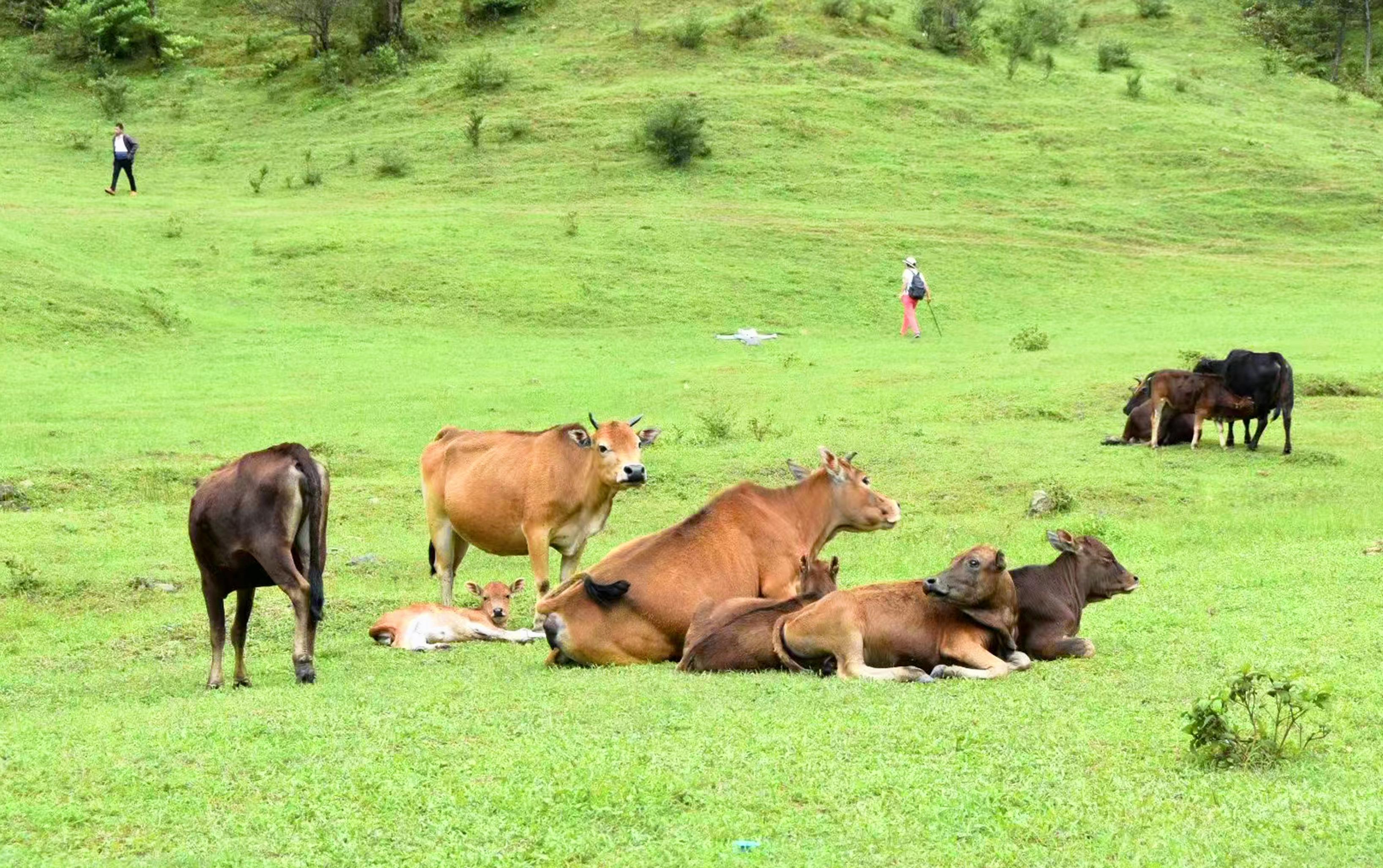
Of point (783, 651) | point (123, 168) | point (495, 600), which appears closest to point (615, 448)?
point (495, 600)

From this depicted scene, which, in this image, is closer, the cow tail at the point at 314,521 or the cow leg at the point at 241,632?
the cow tail at the point at 314,521

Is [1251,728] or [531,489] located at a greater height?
[1251,728]

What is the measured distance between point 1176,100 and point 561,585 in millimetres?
45181

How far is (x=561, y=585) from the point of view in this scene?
38.3 ft

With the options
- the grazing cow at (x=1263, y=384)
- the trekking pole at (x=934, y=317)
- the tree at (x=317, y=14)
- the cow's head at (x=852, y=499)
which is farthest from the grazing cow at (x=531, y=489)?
the tree at (x=317, y=14)

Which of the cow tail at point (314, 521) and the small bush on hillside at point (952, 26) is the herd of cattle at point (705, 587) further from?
the small bush on hillside at point (952, 26)

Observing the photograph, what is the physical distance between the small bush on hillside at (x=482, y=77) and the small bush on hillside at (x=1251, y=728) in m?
42.0

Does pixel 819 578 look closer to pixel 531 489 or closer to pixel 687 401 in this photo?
pixel 531 489

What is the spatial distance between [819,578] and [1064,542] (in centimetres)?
171

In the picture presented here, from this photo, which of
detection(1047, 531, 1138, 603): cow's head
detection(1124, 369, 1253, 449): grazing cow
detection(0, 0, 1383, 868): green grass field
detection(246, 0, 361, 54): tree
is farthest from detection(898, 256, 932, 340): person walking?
detection(246, 0, 361, 54): tree

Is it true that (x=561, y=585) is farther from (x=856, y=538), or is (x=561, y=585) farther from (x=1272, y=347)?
(x=1272, y=347)

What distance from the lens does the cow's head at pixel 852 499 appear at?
12.5m

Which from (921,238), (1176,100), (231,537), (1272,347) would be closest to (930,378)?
(1272,347)

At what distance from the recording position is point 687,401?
25.0 m
